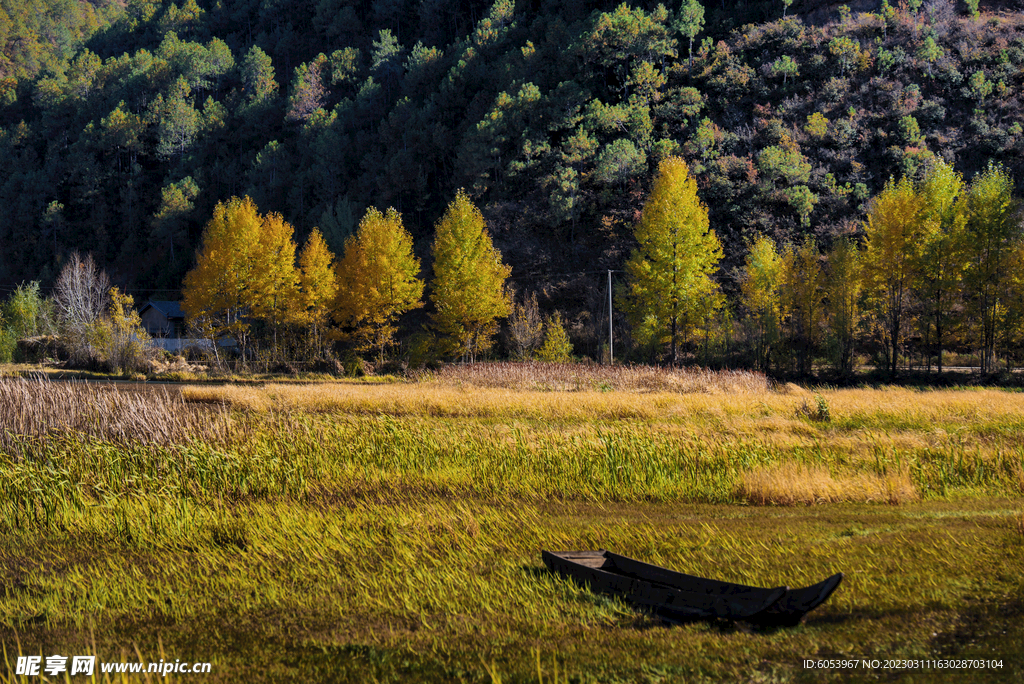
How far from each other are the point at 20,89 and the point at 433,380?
141m

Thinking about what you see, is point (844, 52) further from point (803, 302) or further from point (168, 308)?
point (168, 308)

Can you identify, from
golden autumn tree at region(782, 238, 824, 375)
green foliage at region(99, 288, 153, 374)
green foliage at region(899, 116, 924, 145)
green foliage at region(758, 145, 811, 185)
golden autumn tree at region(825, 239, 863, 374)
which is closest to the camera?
golden autumn tree at region(825, 239, 863, 374)

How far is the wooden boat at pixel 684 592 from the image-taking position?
250 inches

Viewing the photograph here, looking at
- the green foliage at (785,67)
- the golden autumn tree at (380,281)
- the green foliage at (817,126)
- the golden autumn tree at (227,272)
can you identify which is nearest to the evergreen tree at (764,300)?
the green foliage at (817,126)

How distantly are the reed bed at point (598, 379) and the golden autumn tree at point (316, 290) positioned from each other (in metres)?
17.7

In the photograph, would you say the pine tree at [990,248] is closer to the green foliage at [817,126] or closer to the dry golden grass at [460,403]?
the dry golden grass at [460,403]

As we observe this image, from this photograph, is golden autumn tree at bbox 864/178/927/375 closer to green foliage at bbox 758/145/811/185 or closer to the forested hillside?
the forested hillside

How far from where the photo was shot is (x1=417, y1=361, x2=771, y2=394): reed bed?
3259cm

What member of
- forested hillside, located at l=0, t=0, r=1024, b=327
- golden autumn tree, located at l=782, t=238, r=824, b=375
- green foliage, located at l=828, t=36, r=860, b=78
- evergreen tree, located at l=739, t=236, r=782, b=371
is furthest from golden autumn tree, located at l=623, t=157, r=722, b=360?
green foliage, located at l=828, t=36, r=860, b=78

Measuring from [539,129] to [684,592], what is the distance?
222 ft

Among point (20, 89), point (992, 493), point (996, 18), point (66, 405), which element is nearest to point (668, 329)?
point (992, 493)

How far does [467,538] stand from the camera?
955cm

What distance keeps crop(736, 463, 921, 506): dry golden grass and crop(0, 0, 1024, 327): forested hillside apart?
46.6 metres

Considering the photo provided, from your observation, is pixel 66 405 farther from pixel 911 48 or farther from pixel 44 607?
pixel 911 48
